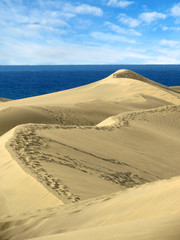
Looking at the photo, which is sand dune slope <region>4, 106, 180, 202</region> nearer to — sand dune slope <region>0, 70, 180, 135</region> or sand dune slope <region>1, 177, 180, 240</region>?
sand dune slope <region>1, 177, 180, 240</region>

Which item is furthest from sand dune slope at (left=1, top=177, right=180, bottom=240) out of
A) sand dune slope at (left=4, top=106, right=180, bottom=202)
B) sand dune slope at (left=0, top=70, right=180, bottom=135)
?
sand dune slope at (left=0, top=70, right=180, bottom=135)

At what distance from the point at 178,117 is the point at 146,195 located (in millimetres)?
12450

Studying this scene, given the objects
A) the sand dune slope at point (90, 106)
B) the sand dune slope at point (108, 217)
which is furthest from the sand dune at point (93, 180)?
the sand dune slope at point (90, 106)

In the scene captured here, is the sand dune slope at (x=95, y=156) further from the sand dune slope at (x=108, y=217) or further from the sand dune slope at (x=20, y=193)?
the sand dune slope at (x=108, y=217)

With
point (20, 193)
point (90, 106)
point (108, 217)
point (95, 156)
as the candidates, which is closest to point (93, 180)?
point (20, 193)

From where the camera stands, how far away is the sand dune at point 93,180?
5.08m

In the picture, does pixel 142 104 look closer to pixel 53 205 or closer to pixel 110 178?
pixel 110 178

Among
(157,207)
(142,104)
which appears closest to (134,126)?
(157,207)

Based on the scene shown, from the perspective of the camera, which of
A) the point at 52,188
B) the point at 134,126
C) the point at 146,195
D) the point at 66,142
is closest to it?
the point at 146,195

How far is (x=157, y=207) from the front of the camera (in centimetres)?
553

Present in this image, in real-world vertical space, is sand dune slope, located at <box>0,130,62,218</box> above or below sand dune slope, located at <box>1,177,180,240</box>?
below

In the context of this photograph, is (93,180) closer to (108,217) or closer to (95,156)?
(95,156)

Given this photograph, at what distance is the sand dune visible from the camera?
16.7ft

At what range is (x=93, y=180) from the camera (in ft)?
26.4
